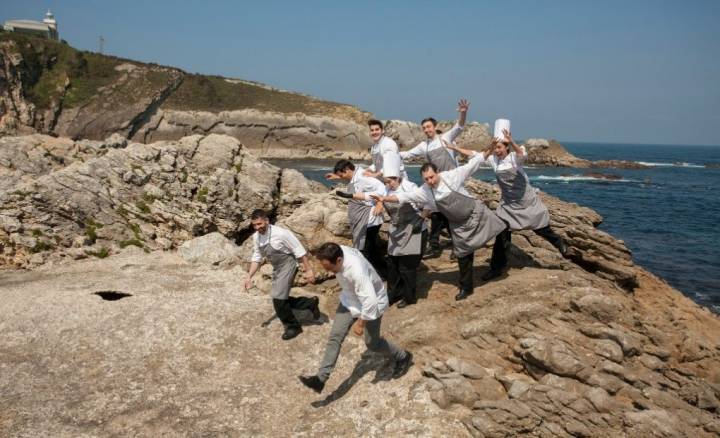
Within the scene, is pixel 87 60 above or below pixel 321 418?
above

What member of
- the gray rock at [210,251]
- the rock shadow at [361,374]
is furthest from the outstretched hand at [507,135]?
the gray rock at [210,251]

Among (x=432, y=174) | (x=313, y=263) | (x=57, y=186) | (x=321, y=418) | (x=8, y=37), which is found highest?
(x=8, y=37)

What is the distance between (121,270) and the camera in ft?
45.2

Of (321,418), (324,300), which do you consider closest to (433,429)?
(321,418)

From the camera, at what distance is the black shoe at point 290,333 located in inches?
384

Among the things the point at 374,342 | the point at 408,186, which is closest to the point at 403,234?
the point at 408,186

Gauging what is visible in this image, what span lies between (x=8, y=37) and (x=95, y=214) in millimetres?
98034

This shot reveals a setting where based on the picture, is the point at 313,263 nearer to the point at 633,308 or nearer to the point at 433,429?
the point at 433,429

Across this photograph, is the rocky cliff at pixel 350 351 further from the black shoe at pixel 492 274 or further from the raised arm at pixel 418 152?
the raised arm at pixel 418 152

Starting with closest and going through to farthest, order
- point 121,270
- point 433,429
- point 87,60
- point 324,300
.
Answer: point 433,429, point 324,300, point 121,270, point 87,60

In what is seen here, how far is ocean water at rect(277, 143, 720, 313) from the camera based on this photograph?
24.9 meters

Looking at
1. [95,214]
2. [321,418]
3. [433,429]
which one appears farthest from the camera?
[95,214]

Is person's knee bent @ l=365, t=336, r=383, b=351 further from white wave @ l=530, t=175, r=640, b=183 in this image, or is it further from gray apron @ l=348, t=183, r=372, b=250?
white wave @ l=530, t=175, r=640, b=183

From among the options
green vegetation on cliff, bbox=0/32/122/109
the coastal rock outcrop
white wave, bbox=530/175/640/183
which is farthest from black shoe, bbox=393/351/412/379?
green vegetation on cliff, bbox=0/32/122/109
